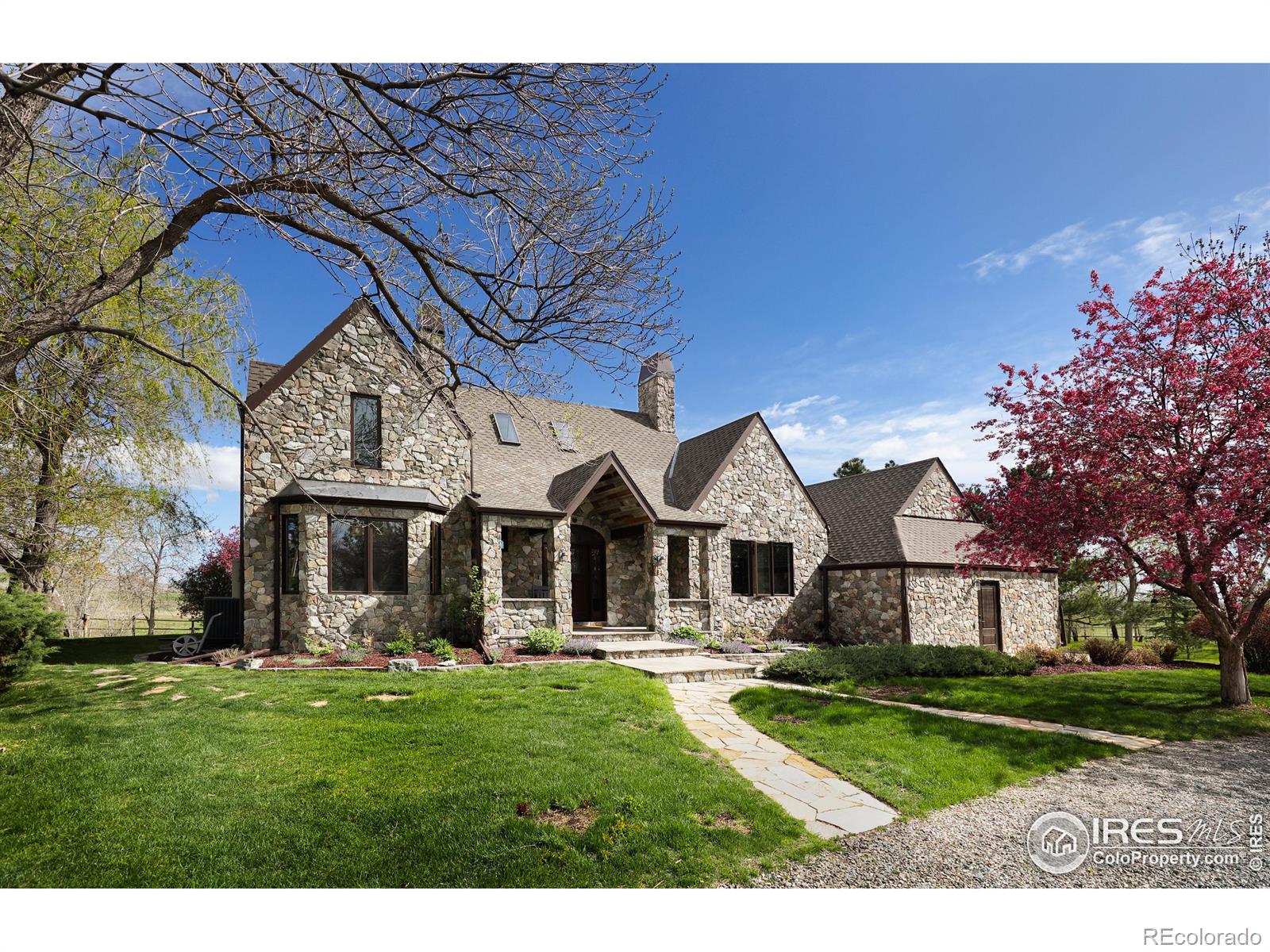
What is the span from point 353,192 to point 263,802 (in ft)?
→ 17.4

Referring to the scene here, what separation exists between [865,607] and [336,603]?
1291cm

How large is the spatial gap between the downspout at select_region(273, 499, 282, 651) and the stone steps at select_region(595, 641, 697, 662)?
251 inches

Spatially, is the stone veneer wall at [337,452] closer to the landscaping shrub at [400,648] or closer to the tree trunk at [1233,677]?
the landscaping shrub at [400,648]

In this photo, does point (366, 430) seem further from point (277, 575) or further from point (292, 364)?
point (277, 575)

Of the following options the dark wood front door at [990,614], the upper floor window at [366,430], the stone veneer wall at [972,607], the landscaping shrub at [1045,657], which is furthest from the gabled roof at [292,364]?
the dark wood front door at [990,614]

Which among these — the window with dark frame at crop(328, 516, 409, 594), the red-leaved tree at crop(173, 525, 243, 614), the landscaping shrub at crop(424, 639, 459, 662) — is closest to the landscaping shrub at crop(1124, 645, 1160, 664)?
the landscaping shrub at crop(424, 639, 459, 662)

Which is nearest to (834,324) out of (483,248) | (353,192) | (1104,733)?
(483,248)

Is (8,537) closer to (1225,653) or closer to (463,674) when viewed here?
(463,674)

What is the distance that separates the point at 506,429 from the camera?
57.4 feet

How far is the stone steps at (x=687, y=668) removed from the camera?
11.5 metres

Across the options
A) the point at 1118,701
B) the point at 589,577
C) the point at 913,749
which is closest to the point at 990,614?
the point at 1118,701

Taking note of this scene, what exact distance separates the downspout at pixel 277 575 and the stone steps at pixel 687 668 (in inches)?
265

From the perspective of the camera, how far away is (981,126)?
6438 mm
